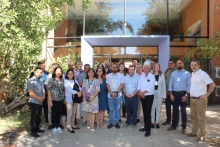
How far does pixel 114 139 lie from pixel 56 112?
1.70 metres

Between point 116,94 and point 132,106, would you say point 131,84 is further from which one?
point 132,106

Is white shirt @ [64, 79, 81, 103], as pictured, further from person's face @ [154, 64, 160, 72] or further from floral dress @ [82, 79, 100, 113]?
person's face @ [154, 64, 160, 72]

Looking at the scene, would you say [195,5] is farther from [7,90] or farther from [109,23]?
[7,90]

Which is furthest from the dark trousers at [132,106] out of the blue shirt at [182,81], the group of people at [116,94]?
the blue shirt at [182,81]

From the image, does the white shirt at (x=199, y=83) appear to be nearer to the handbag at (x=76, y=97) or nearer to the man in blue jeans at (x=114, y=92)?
the man in blue jeans at (x=114, y=92)

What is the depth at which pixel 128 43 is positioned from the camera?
42.1 ft

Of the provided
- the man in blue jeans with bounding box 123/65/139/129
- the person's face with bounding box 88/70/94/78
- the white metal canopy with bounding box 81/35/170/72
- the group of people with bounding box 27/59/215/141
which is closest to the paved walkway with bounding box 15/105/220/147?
the group of people with bounding box 27/59/215/141

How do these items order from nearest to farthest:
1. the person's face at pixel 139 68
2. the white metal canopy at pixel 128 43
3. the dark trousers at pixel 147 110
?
the dark trousers at pixel 147 110 < the person's face at pixel 139 68 < the white metal canopy at pixel 128 43

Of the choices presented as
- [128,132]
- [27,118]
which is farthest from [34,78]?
[128,132]

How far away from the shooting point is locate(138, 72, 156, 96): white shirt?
6.08 m

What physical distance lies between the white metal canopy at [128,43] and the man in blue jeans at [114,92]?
5.42 metres

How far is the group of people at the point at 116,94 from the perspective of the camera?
230 inches

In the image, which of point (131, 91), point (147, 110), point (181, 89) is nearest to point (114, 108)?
point (131, 91)

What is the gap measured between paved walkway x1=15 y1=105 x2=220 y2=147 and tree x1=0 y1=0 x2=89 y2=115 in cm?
221
